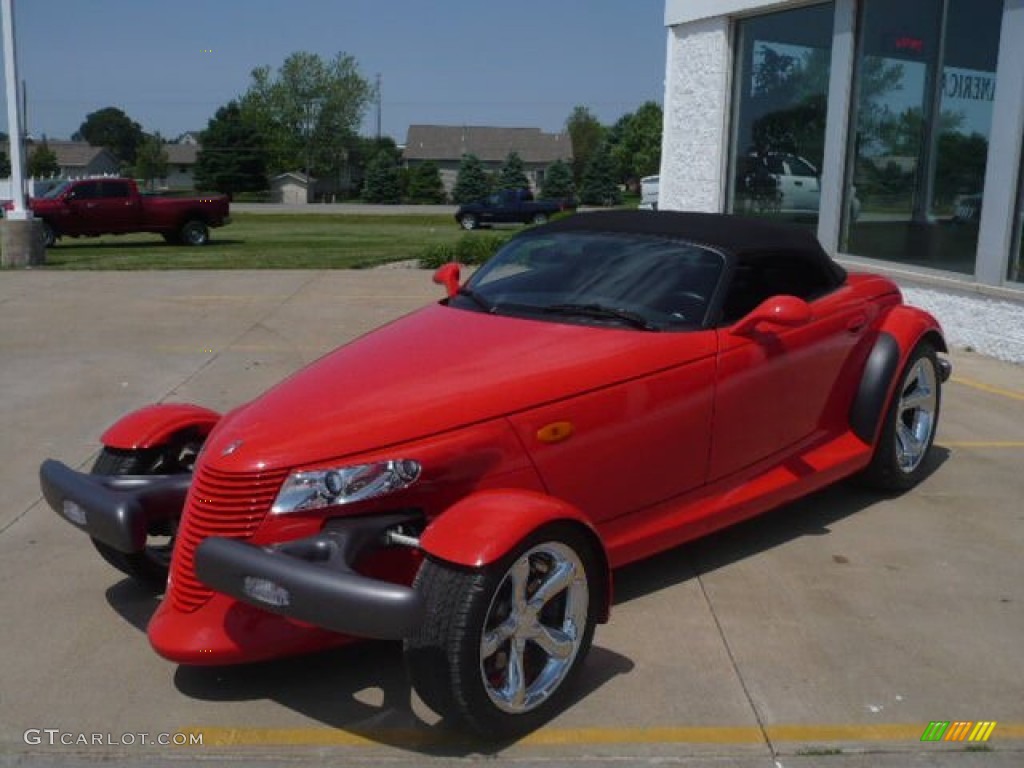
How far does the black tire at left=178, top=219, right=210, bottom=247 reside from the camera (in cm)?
2593

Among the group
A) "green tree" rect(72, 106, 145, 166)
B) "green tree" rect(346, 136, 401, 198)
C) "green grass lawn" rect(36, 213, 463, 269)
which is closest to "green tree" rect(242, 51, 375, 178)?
"green tree" rect(346, 136, 401, 198)

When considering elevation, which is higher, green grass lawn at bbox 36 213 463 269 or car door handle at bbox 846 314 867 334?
car door handle at bbox 846 314 867 334

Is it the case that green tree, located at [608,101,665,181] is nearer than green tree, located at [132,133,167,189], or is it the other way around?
green tree, located at [608,101,665,181]

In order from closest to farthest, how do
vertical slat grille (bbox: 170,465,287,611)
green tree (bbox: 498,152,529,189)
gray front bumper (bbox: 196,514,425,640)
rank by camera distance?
gray front bumper (bbox: 196,514,425,640) < vertical slat grille (bbox: 170,465,287,611) < green tree (bbox: 498,152,529,189)

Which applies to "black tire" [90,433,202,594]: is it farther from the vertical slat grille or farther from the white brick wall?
the white brick wall

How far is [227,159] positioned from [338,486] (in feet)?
271

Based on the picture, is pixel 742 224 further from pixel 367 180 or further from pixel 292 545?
pixel 367 180

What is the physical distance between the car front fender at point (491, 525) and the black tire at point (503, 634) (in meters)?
0.03

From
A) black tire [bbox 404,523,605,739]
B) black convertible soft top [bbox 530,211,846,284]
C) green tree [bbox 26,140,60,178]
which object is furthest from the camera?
green tree [bbox 26,140,60,178]

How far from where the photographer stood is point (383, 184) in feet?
266

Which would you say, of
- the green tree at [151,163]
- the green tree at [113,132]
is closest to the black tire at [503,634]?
the green tree at [151,163]

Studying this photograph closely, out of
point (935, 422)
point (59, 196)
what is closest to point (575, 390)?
point (935, 422)

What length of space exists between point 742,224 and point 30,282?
12.4 metres

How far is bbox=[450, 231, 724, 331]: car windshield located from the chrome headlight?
48.2 inches
